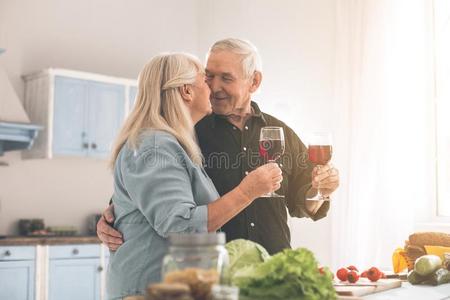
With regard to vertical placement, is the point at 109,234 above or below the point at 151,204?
below

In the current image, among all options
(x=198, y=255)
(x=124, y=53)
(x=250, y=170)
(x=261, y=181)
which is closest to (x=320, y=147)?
(x=261, y=181)

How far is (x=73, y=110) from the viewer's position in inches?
234

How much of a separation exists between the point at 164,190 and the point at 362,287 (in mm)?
721

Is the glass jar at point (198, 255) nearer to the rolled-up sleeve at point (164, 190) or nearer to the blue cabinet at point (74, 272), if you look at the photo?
the rolled-up sleeve at point (164, 190)

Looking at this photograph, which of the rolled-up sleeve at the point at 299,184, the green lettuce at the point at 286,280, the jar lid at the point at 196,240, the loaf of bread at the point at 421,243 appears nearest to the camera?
the jar lid at the point at 196,240

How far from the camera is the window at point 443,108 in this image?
520 cm

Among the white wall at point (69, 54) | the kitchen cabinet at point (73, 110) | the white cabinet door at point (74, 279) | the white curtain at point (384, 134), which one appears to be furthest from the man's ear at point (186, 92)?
the white wall at point (69, 54)

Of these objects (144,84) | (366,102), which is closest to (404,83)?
(366,102)

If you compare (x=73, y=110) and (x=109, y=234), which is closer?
(x=109, y=234)

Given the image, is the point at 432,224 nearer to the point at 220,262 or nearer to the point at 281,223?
the point at 281,223

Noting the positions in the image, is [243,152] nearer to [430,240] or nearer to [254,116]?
[254,116]

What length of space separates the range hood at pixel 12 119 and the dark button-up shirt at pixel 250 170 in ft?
9.52

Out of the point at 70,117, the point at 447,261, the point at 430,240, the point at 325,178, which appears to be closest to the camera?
the point at 325,178

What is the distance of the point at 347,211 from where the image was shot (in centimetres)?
547
